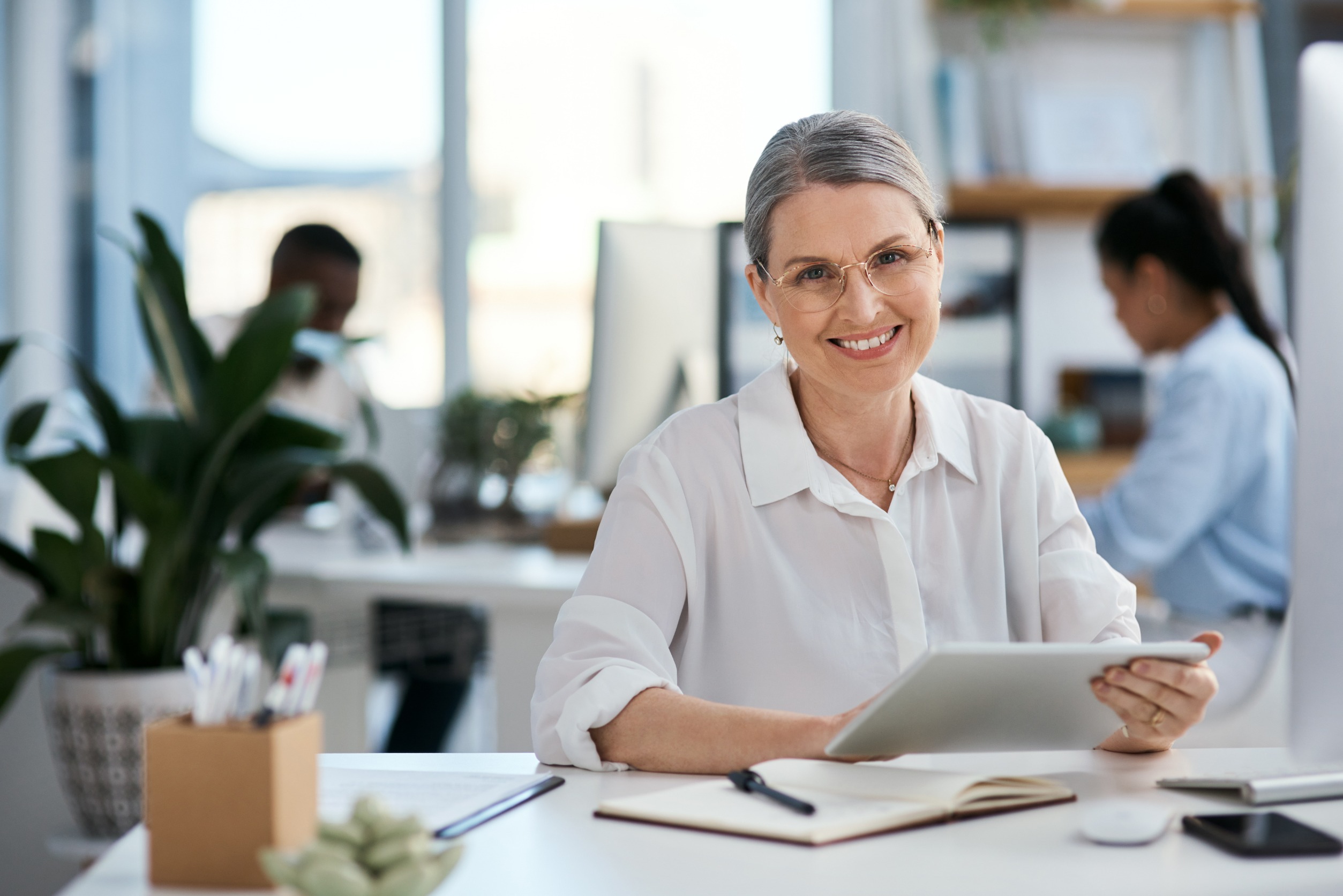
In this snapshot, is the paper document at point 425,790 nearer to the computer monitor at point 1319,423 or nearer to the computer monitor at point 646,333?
the computer monitor at point 1319,423

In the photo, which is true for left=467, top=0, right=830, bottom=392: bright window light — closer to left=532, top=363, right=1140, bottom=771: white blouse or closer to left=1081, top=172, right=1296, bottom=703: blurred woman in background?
left=1081, top=172, right=1296, bottom=703: blurred woman in background

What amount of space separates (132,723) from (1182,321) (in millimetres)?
2038

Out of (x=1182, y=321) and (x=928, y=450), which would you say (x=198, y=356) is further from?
(x=1182, y=321)

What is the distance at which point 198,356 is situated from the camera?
223cm

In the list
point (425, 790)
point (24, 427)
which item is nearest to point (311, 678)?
point (425, 790)

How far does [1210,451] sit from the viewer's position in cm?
228

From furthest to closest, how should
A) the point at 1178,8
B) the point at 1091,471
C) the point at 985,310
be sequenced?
the point at 985,310, the point at 1178,8, the point at 1091,471

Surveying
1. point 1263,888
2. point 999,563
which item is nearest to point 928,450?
point 999,563

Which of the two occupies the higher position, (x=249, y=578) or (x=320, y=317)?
(x=320, y=317)

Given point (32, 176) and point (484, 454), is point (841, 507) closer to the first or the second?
point (484, 454)

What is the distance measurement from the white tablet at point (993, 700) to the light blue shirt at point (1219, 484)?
1.31m

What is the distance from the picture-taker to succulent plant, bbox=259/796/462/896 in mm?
644

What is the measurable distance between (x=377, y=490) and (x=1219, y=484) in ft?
4.98

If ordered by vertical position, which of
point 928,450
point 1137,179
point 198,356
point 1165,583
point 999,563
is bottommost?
point 1165,583
